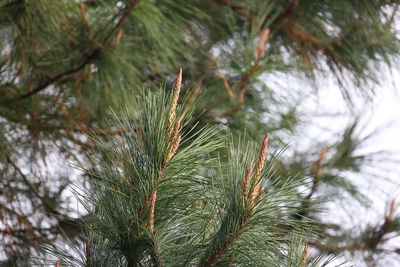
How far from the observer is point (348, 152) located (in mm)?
2727

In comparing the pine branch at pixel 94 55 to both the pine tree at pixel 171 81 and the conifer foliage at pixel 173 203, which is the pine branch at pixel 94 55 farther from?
the conifer foliage at pixel 173 203

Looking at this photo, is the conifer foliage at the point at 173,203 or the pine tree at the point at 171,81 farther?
the pine tree at the point at 171,81

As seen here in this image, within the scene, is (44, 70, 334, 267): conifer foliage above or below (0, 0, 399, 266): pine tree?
below

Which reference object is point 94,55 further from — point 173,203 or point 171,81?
point 173,203

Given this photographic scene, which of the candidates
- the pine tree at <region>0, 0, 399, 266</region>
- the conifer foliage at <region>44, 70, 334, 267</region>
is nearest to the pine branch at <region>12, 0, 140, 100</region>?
the pine tree at <region>0, 0, 399, 266</region>

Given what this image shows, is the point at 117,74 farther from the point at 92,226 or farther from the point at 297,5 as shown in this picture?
the point at 92,226

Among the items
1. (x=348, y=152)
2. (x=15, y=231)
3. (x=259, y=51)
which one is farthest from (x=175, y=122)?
(x=348, y=152)

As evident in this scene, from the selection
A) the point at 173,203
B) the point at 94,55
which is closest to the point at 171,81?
the point at 94,55

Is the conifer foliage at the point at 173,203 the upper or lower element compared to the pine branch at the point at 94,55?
lower

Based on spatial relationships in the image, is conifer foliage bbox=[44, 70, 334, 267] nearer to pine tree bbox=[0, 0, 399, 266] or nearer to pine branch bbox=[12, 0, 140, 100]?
pine tree bbox=[0, 0, 399, 266]

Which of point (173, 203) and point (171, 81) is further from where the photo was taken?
point (171, 81)

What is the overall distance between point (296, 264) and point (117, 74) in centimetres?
116

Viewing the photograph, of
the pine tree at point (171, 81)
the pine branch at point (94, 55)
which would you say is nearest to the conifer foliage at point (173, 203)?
the pine tree at point (171, 81)

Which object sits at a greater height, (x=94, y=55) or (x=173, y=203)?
(x=94, y=55)
